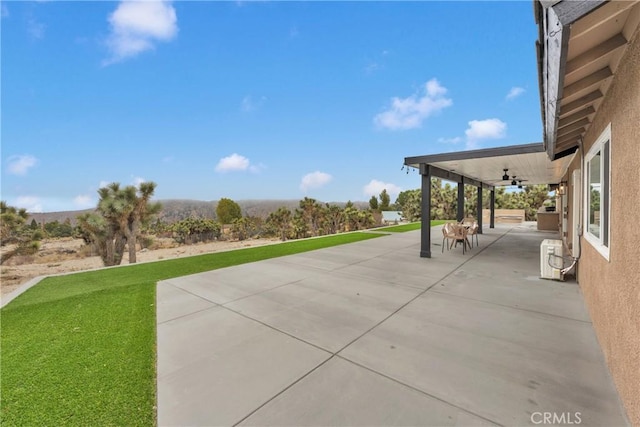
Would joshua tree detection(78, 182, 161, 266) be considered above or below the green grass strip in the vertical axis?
above

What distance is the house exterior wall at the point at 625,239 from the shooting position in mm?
1605

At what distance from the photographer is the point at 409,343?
2.86 m

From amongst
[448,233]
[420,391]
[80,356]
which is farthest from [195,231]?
[420,391]

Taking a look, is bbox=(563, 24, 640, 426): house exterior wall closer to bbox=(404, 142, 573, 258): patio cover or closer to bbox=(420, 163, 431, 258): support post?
bbox=(404, 142, 573, 258): patio cover

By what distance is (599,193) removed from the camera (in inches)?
115

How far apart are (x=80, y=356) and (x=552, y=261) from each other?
24.0 ft

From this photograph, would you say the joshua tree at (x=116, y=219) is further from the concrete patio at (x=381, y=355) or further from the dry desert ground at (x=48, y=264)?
the concrete patio at (x=381, y=355)

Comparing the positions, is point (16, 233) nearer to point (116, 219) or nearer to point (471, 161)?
point (116, 219)

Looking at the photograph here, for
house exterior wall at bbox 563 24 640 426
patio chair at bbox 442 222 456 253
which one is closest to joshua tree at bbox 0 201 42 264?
patio chair at bbox 442 222 456 253

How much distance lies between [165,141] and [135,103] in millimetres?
8365

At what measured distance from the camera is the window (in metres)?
2.53

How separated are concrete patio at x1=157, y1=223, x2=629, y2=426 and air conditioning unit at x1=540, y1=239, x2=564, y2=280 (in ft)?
0.97

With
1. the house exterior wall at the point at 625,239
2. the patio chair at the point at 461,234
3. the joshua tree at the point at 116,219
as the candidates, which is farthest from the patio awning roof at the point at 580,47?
the joshua tree at the point at 116,219

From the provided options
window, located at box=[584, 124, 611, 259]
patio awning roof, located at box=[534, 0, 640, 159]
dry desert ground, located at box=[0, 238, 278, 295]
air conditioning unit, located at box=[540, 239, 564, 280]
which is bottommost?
dry desert ground, located at box=[0, 238, 278, 295]
